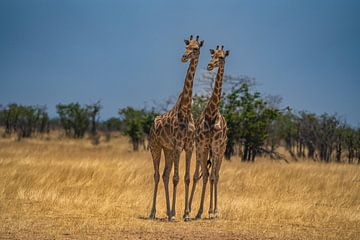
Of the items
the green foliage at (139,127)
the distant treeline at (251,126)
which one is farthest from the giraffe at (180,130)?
the green foliage at (139,127)

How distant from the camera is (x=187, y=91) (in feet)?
35.7

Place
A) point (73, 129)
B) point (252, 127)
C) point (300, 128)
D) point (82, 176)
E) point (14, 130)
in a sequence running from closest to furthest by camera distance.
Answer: point (82, 176)
point (252, 127)
point (300, 128)
point (14, 130)
point (73, 129)

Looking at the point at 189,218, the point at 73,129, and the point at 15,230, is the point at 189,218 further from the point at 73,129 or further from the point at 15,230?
the point at 73,129

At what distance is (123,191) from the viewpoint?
14.3m

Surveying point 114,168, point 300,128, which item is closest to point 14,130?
point 300,128

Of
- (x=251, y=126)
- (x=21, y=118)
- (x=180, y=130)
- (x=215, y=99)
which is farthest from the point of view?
(x=21, y=118)

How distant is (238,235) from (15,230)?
398 cm

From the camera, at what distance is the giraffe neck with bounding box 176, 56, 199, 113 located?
1079cm

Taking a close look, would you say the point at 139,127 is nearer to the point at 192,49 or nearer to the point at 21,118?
the point at 21,118

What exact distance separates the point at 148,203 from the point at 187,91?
3597 millimetres

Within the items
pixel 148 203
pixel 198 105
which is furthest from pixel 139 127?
pixel 148 203

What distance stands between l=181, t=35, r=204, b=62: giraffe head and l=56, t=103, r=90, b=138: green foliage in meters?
40.8

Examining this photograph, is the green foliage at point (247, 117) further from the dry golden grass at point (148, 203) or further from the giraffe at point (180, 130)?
the giraffe at point (180, 130)

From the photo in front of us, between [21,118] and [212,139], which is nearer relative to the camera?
[212,139]
